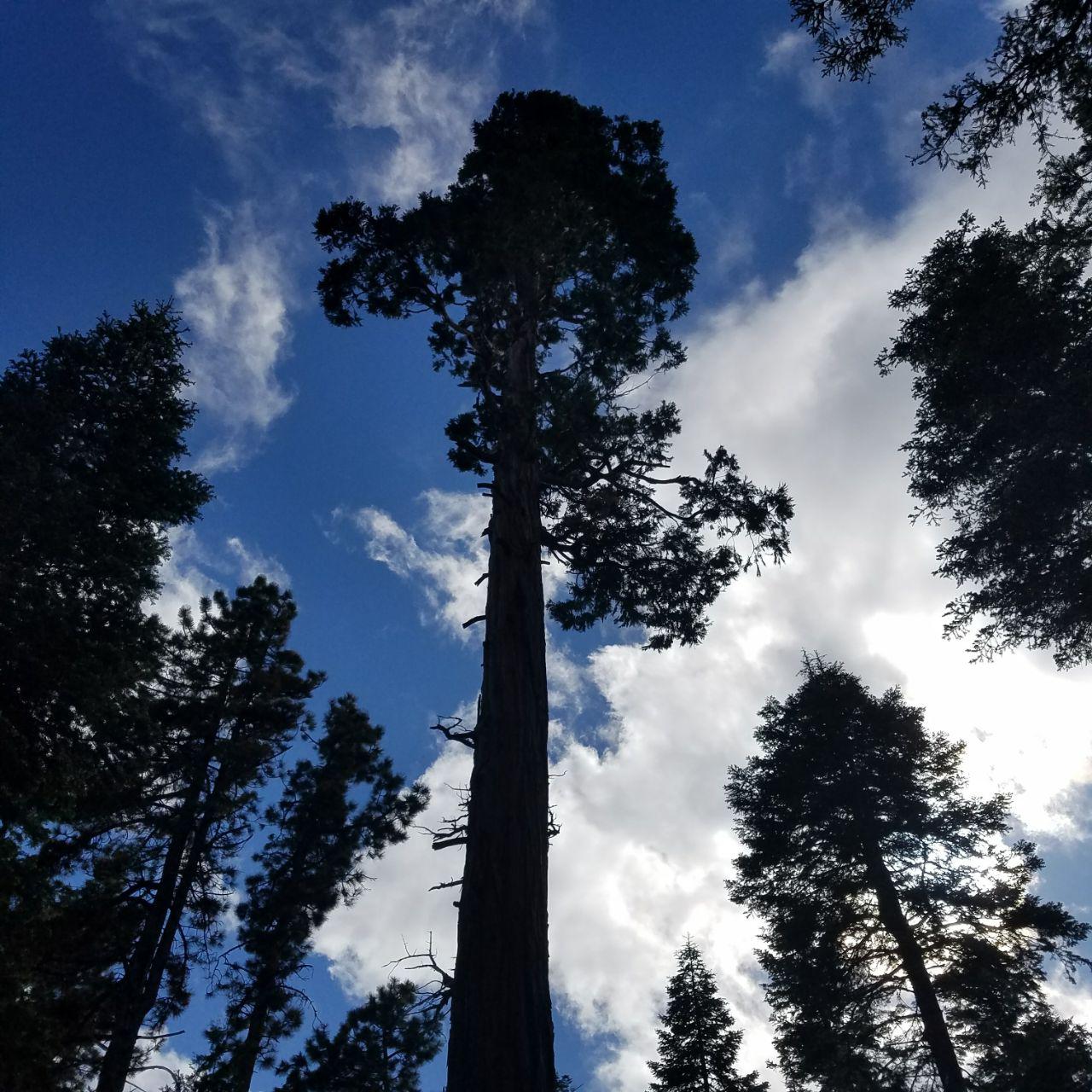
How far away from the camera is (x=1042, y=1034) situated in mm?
10844

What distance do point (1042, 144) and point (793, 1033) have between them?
52.2ft

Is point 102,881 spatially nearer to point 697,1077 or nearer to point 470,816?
point 470,816

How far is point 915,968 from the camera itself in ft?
41.3

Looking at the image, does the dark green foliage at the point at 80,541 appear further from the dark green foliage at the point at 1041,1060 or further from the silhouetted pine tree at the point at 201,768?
the dark green foliage at the point at 1041,1060

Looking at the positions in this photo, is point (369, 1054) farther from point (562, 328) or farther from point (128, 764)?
point (562, 328)

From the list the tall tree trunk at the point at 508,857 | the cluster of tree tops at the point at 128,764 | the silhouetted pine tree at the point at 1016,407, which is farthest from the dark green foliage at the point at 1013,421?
the cluster of tree tops at the point at 128,764

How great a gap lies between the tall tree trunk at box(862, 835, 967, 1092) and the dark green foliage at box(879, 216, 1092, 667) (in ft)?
16.6

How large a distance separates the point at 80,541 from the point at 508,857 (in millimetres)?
10363

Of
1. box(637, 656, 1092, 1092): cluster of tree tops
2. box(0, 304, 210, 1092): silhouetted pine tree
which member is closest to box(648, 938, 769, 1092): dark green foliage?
box(637, 656, 1092, 1092): cluster of tree tops

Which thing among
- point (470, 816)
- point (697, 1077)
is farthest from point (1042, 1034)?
point (470, 816)

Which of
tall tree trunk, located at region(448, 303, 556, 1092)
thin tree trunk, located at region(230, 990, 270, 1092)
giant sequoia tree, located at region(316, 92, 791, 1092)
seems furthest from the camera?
thin tree trunk, located at region(230, 990, 270, 1092)

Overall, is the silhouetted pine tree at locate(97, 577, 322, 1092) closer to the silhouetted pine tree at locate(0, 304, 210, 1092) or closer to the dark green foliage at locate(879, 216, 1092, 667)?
the silhouetted pine tree at locate(0, 304, 210, 1092)

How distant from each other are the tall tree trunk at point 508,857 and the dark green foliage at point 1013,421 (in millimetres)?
8822

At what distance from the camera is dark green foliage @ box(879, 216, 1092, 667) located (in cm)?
1082
